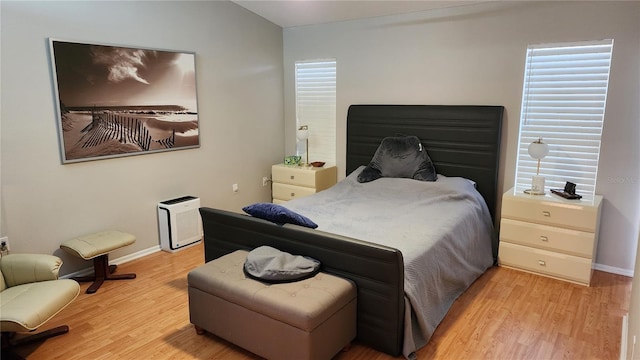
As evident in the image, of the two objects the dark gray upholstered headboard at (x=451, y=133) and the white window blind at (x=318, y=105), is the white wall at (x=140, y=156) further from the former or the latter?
the dark gray upholstered headboard at (x=451, y=133)

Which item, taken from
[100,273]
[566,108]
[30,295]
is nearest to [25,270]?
[30,295]

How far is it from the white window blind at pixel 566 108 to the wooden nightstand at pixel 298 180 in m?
2.06

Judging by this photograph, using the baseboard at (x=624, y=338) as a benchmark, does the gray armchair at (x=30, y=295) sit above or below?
above

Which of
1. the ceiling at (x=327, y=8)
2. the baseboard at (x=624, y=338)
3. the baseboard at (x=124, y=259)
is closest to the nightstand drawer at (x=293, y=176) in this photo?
the baseboard at (x=124, y=259)

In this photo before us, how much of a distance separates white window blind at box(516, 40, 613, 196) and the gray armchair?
3761 mm

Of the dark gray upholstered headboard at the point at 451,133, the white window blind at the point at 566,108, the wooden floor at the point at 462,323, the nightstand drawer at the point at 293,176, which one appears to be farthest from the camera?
the nightstand drawer at the point at 293,176

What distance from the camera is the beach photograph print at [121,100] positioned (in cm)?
323

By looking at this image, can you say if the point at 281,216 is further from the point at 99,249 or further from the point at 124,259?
the point at 124,259

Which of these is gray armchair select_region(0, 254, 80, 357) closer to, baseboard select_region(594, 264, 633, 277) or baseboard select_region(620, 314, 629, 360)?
baseboard select_region(620, 314, 629, 360)

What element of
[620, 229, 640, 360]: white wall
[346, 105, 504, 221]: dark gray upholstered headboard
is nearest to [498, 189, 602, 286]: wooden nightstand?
[346, 105, 504, 221]: dark gray upholstered headboard

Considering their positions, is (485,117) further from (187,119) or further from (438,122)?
(187,119)

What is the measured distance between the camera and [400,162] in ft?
13.4

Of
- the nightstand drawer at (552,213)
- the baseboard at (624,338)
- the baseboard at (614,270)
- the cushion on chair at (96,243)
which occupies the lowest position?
the baseboard at (624,338)

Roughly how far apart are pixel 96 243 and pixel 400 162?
9.06ft
